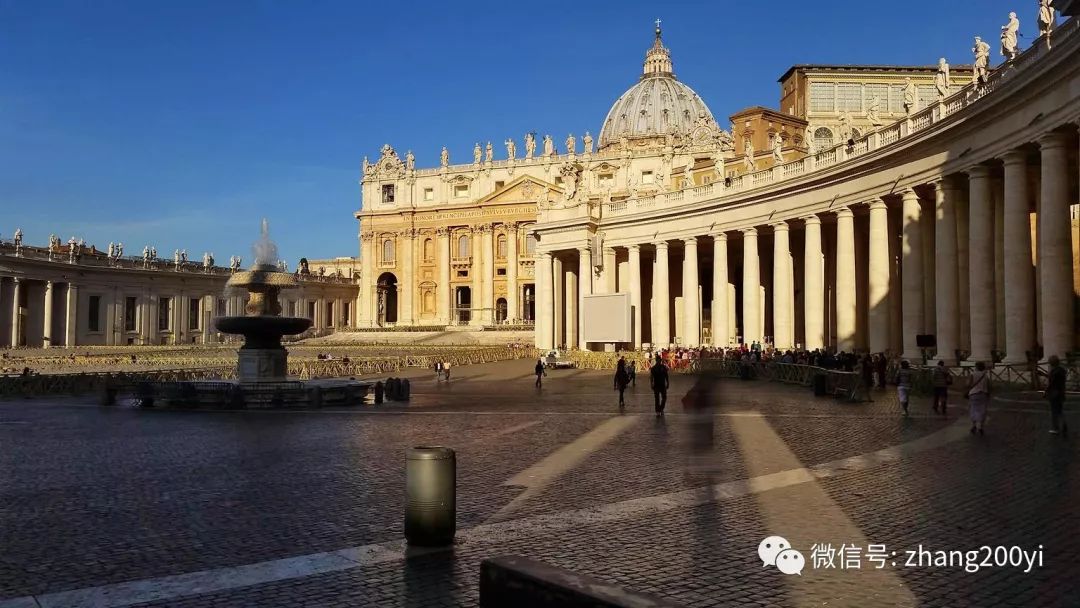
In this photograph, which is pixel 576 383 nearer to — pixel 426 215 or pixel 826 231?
pixel 826 231

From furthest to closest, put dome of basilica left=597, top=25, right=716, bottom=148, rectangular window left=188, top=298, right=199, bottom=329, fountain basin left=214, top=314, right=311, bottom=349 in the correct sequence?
dome of basilica left=597, top=25, right=716, bottom=148 < rectangular window left=188, top=298, right=199, bottom=329 < fountain basin left=214, top=314, right=311, bottom=349

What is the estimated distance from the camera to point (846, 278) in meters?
34.7

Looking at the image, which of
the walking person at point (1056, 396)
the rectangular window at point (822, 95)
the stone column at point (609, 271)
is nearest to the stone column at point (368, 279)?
the rectangular window at point (822, 95)

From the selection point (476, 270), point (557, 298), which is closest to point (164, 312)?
point (476, 270)

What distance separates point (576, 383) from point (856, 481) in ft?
70.9

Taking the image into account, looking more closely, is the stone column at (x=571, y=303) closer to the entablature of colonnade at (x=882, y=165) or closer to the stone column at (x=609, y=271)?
the entablature of colonnade at (x=882, y=165)

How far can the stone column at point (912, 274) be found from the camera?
30734 millimetres

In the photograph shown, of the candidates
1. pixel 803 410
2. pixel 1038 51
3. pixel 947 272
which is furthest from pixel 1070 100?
→ pixel 803 410

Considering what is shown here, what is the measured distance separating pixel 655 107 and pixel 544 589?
445 ft

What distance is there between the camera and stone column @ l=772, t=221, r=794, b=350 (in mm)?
38656

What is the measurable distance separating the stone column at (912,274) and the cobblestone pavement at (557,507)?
535 inches

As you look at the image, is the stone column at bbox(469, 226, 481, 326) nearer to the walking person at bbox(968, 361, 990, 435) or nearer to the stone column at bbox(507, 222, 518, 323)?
the stone column at bbox(507, 222, 518, 323)

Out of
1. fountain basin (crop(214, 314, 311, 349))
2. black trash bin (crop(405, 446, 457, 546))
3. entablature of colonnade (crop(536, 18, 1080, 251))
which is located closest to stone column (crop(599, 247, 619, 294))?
entablature of colonnade (crop(536, 18, 1080, 251))

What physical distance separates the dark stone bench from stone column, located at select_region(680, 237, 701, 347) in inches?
1565
